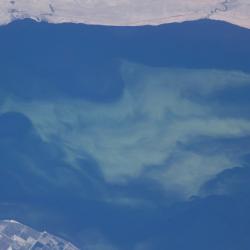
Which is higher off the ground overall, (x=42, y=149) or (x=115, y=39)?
(x=115, y=39)

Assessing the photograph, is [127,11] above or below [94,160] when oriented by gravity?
above

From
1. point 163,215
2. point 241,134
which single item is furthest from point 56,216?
point 241,134

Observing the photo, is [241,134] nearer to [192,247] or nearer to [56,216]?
[192,247]

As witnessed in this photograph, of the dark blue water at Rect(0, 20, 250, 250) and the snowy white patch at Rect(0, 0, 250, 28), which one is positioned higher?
the snowy white patch at Rect(0, 0, 250, 28)

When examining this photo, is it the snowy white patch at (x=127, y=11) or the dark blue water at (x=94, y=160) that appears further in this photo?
the snowy white patch at (x=127, y=11)

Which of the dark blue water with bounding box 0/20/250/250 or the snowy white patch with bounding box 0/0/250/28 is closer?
the dark blue water with bounding box 0/20/250/250

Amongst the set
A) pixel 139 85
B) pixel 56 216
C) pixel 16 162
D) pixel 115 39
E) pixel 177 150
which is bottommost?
pixel 56 216

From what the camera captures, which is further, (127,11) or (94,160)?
(127,11)

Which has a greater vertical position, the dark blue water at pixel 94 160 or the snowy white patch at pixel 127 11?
the snowy white patch at pixel 127 11
